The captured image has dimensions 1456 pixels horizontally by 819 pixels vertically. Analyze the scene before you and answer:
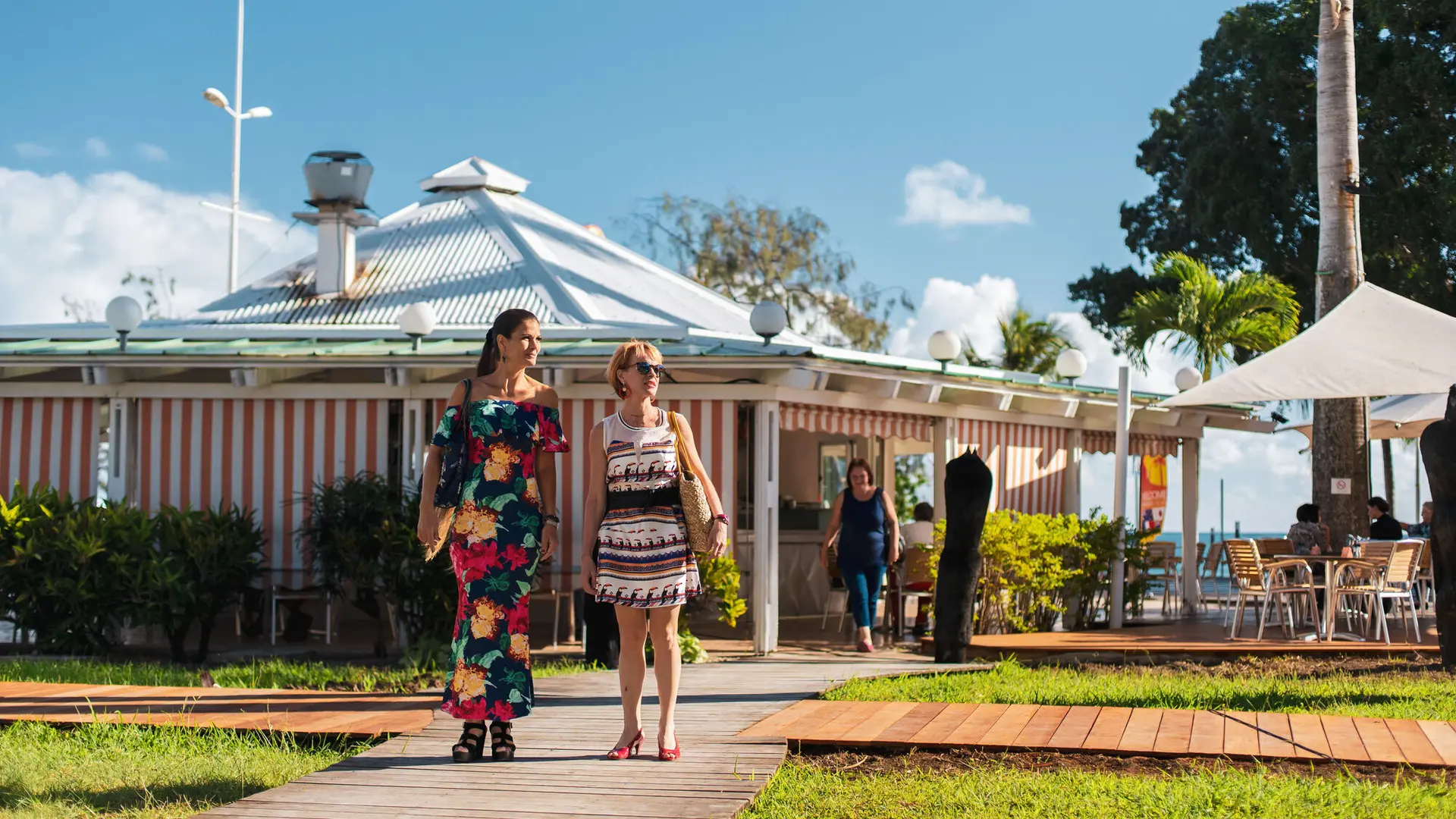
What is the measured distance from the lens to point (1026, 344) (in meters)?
26.6

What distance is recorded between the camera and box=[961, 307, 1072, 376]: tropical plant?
26.5 metres

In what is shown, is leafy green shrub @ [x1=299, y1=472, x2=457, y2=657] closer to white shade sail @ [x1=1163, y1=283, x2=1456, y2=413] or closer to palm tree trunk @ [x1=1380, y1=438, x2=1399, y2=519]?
white shade sail @ [x1=1163, y1=283, x2=1456, y2=413]

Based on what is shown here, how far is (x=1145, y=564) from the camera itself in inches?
562

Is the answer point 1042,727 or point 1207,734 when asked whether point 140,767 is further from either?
point 1207,734

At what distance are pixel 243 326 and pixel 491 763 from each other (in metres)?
9.38

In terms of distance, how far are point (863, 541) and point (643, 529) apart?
20.4 ft

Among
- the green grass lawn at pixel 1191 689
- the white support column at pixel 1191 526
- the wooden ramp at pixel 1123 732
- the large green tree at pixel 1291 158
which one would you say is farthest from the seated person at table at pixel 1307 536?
the large green tree at pixel 1291 158

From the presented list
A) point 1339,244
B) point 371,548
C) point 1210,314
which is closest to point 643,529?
point 371,548

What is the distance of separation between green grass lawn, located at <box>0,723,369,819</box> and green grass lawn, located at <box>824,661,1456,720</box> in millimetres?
3150

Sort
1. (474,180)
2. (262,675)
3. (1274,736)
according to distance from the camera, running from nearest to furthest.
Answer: (1274,736), (262,675), (474,180)

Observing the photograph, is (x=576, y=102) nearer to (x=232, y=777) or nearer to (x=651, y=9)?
(x=651, y=9)

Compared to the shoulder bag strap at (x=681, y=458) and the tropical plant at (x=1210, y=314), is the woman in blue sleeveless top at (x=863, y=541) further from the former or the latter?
the tropical plant at (x=1210, y=314)

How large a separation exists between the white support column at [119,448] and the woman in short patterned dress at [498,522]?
7.95m

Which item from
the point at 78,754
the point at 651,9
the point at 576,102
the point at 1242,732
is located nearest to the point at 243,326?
the point at 78,754
